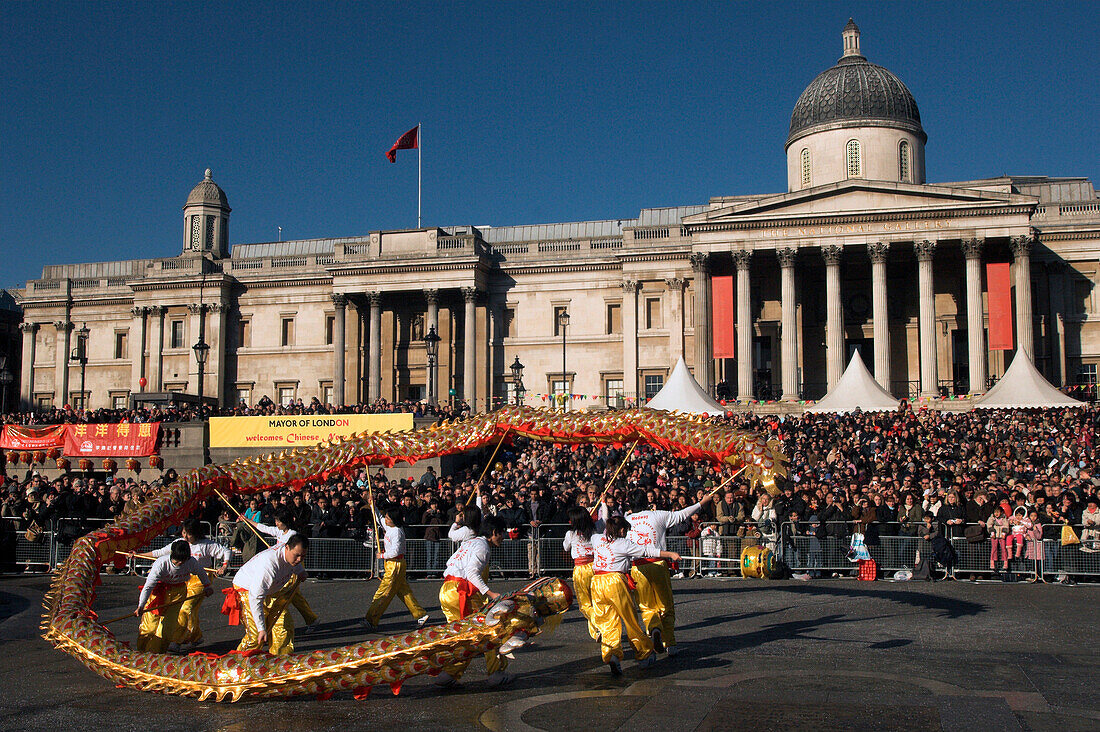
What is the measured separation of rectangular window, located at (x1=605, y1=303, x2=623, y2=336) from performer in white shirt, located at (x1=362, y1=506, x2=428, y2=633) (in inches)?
1497

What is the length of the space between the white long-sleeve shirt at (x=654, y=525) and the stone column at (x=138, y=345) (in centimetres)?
4987

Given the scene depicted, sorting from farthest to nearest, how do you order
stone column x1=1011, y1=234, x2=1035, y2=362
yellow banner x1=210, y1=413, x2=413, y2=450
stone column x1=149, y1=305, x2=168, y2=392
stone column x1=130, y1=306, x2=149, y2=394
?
stone column x1=130, y1=306, x2=149, y2=394 < stone column x1=149, y1=305, x2=168, y2=392 < stone column x1=1011, y1=234, x2=1035, y2=362 < yellow banner x1=210, y1=413, x2=413, y2=450

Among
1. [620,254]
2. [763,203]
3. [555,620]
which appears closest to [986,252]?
[763,203]

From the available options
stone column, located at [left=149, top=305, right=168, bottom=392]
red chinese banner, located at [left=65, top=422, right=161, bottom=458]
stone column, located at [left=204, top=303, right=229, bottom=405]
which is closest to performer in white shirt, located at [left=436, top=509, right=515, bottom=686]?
red chinese banner, located at [left=65, top=422, right=161, bottom=458]

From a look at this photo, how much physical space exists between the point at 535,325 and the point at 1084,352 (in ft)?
84.0

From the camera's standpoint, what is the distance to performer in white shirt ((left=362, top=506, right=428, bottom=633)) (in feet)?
42.2

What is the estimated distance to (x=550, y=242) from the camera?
51875 mm

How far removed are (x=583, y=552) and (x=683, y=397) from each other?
2116cm

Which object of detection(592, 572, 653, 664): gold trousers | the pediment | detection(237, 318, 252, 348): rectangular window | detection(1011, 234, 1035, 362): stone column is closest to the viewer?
detection(592, 572, 653, 664): gold trousers

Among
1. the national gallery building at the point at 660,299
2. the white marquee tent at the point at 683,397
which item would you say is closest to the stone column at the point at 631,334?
the national gallery building at the point at 660,299

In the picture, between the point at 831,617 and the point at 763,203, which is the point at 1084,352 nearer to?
the point at 763,203

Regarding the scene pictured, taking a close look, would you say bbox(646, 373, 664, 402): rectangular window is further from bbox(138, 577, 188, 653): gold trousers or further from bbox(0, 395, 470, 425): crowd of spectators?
bbox(138, 577, 188, 653): gold trousers

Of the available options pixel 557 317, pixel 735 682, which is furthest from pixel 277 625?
pixel 557 317

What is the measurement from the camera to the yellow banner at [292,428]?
3309 centimetres
